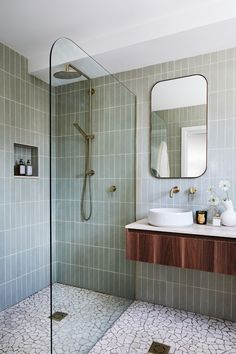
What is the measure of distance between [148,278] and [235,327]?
0.82 metres

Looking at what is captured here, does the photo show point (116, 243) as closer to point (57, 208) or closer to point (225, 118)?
point (57, 208)

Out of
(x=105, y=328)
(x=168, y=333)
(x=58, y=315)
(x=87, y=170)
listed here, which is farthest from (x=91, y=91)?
(x=168, y=333)

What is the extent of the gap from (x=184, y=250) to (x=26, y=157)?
184 cm

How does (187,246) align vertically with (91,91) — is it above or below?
below

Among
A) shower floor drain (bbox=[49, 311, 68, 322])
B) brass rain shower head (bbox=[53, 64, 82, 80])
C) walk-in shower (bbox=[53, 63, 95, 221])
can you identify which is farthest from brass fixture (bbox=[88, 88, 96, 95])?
shower floor drain (bbox=[49, 311, 68, 322])

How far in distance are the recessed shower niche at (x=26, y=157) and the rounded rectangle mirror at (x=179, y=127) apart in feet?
4.08

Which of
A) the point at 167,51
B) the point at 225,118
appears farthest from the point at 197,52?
the point at 225,118

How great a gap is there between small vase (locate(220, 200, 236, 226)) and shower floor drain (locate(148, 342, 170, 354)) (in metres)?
1.02

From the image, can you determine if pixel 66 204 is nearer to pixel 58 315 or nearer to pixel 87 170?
pixel 87 170

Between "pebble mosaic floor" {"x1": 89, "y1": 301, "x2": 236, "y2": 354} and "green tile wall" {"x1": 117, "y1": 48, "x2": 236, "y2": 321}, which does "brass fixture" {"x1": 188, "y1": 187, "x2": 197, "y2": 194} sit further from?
"pebble mosaic floor" {"x1": 89, "y1": 301, "x2": 236, "y2": 354}

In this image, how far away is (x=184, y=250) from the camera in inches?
74.5

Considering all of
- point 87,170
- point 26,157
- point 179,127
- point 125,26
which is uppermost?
point 125,26

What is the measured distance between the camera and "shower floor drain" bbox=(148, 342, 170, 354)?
1.77m

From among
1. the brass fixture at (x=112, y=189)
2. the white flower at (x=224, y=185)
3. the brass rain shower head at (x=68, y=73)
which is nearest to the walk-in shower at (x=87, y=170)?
the brass rain shower head at (x=68, y=73)
